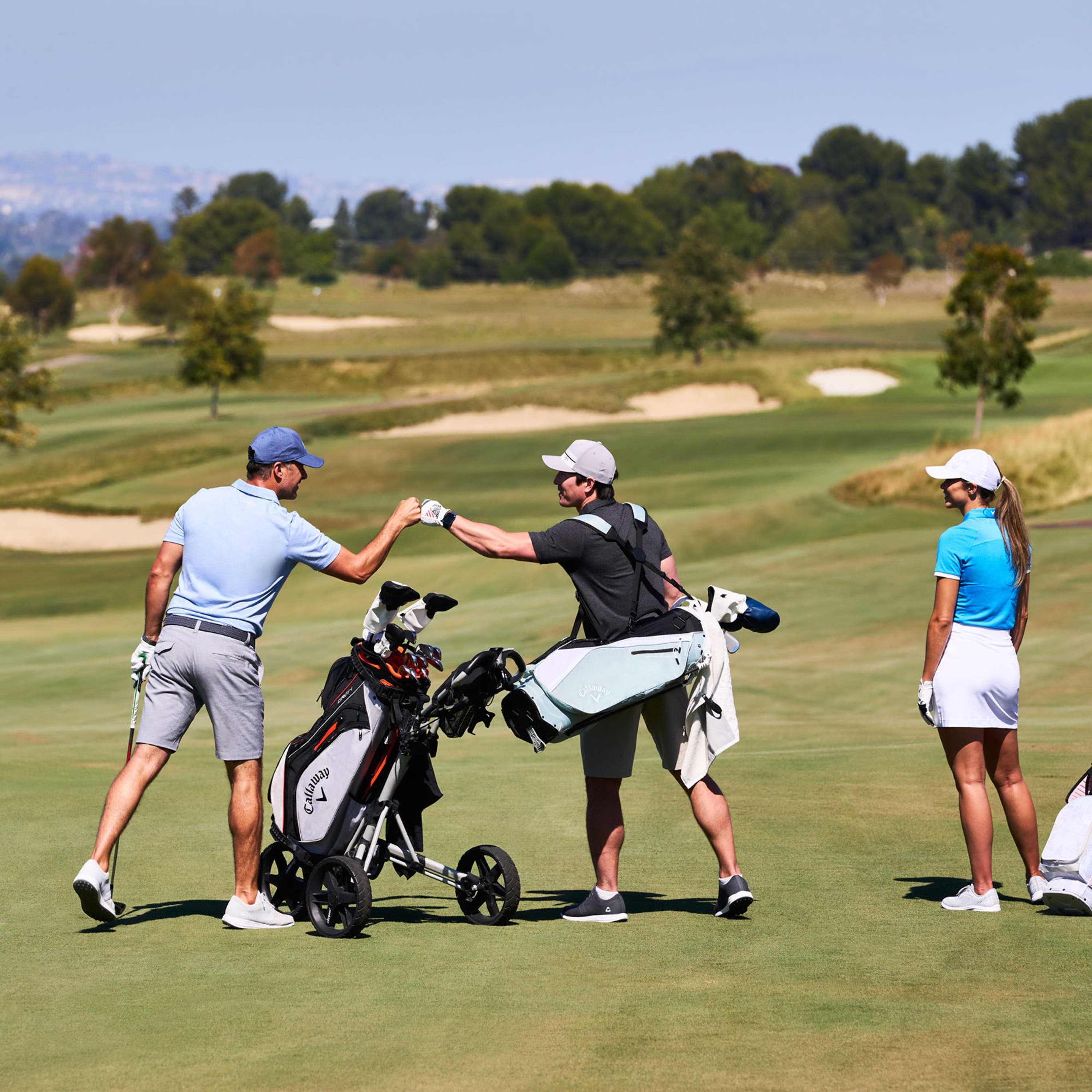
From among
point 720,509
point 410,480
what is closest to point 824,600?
point 720,509

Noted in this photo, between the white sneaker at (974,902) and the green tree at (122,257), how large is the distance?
588ft

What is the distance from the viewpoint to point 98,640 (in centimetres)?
2466

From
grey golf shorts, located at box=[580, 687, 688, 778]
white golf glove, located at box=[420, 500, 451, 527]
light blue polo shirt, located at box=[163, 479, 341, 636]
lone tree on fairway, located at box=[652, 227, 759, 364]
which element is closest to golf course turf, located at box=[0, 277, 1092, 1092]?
grey golf shorts, located at box=[580, 687, 688, 778]

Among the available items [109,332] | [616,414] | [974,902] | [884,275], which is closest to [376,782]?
[974,902]

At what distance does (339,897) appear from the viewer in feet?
23.2

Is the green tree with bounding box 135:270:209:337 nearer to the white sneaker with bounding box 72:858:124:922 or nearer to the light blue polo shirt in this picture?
the light blue polo shirt

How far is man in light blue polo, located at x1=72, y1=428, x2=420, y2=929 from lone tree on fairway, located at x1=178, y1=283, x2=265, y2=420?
222 feet

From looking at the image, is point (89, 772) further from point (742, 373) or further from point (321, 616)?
point (742, 373)

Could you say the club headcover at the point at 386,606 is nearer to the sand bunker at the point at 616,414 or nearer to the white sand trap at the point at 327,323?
the sand bunker at the point at 616,414

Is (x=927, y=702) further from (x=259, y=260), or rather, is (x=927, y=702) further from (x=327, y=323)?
(x=259, y=260)

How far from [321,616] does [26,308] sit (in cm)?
11904

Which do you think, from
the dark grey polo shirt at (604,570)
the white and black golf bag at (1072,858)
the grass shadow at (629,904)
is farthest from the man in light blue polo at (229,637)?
the white and black golf bag at (1072,858)

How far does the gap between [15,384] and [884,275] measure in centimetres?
13427

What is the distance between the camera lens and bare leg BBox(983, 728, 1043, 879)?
7684mm
